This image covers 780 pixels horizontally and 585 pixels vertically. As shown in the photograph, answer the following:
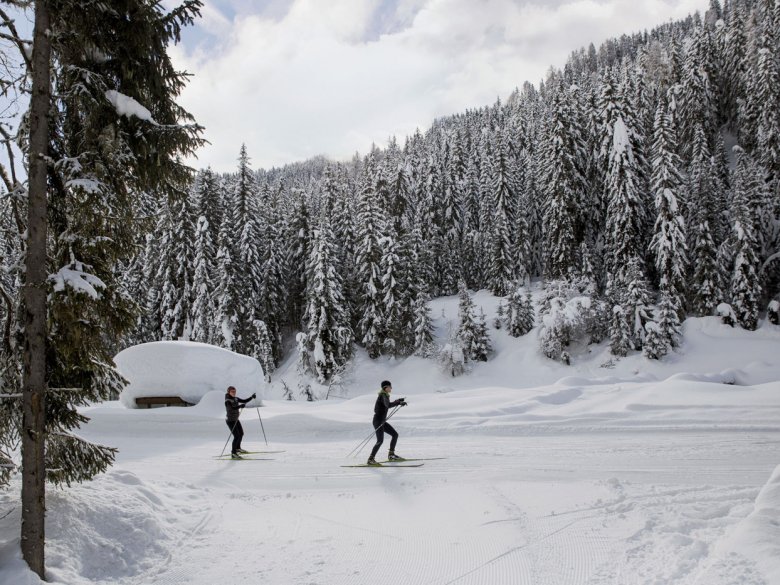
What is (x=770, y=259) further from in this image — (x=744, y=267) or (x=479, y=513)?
(x=479, y=513)

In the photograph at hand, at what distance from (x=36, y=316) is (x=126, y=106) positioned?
8.97 ft

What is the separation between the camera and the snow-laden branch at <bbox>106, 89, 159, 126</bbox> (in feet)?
20.6

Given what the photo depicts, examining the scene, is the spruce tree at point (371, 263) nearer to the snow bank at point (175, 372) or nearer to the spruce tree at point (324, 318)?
the spruce tree at point (324, 318)

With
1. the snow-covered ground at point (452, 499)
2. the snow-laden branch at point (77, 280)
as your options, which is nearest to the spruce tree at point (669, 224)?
the snow-covered ground at point (452, 499)

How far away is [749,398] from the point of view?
611 inches

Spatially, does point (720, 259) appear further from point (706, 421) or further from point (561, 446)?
point (561, 446)

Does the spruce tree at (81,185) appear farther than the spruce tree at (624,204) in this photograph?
No

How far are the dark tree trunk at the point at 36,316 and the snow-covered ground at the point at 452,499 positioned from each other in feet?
1.48

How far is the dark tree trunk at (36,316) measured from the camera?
19.5ft

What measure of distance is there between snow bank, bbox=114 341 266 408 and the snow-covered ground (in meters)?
1.44

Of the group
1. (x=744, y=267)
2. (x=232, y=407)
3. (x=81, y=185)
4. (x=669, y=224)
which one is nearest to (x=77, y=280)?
(x=81, y=185)

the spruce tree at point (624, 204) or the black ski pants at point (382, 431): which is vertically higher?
the spruce tree at point (624, 204)

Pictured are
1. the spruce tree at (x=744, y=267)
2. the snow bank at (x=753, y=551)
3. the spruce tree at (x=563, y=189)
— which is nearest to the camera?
the snow bank at (x=753, y=551)

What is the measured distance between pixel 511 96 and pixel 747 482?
7081 inches
